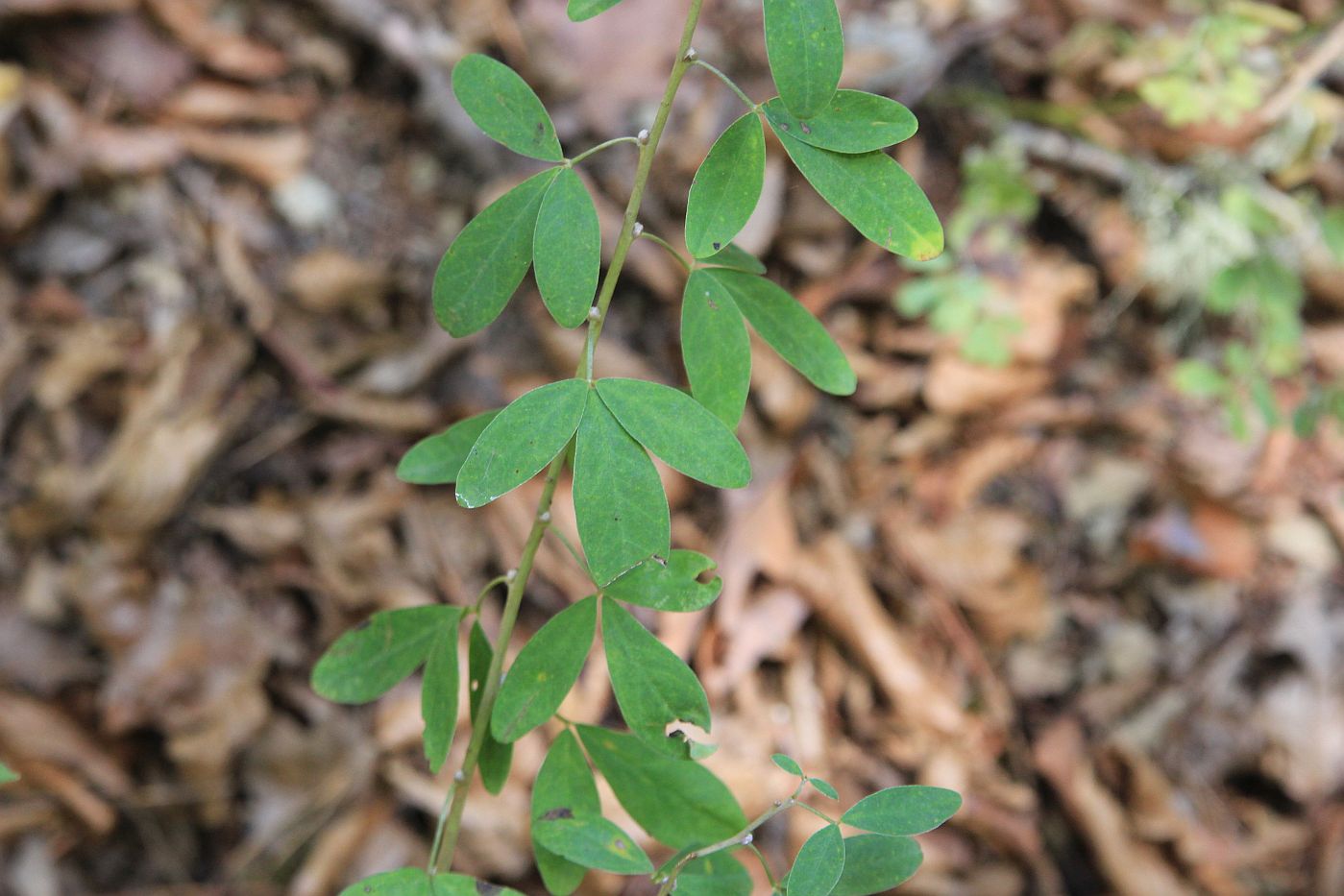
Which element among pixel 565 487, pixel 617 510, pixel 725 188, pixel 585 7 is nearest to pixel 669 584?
pixel 617 510

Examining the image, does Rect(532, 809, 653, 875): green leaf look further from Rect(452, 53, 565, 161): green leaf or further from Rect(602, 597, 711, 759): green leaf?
Rect(452, 53, 565, 161): green leaf

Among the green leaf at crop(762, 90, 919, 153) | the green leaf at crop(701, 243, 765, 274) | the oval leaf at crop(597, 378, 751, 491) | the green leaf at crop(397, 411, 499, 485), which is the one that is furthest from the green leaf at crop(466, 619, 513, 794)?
the green leaf at crop(762, 90, 919, 153)

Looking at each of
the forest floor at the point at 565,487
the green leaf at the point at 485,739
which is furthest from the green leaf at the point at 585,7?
the forest floor at the point at 565,487

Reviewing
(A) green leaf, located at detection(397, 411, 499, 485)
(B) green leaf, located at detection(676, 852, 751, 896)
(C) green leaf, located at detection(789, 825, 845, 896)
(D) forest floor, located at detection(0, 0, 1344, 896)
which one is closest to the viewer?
(C) green leaf, located at detection(789, 825, 845, 896)

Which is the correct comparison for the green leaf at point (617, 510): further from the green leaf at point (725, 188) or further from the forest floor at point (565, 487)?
the forest floor at point (565, 487)

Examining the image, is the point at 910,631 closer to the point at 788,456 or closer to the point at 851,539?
the point at 851,539

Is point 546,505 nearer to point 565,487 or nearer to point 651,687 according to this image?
point 651,687
